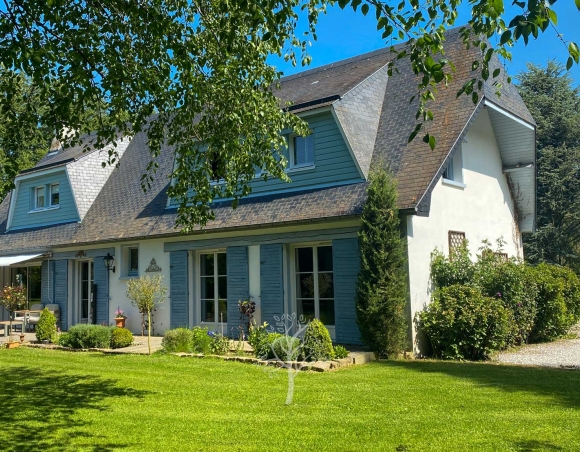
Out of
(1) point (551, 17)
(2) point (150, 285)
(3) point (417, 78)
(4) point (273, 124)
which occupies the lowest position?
(2) point (150, 285)

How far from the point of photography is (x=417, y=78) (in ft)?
50.8

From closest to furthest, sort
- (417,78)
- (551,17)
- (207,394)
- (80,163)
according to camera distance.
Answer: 1. (551,17)
2. (207,394)
3. (417,78)
4. (80,163)

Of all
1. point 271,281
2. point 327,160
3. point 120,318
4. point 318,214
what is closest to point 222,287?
point 271,281

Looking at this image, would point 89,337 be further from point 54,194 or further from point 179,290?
point 54,194

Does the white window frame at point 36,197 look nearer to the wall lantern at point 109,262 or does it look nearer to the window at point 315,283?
the wall lantern at point 109,262

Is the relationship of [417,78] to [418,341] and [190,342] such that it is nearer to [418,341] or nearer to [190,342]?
[418,341]

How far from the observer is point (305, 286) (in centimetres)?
1419

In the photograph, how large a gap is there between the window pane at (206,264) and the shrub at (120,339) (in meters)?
2.89

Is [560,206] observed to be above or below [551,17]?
above

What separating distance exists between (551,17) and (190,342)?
1063 centimetres

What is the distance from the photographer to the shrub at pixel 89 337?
14161 mm

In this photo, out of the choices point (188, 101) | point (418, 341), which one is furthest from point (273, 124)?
point (418, 341)

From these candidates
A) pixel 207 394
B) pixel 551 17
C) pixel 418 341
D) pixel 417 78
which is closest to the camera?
pixel 551 17

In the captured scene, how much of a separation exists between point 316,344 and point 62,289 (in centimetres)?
1208
